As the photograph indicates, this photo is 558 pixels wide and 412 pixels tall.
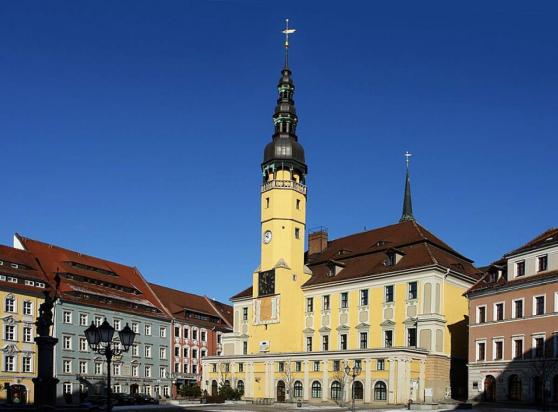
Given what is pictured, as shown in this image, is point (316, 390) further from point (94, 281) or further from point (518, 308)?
point (94, 281)

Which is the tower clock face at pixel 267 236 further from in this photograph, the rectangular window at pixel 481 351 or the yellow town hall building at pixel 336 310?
the rectangular window at pixel 481 351

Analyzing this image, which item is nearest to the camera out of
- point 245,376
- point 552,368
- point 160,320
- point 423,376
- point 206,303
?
point 552,368

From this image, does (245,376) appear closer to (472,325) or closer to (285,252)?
(285,252)

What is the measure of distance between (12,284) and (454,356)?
4117 centimetres

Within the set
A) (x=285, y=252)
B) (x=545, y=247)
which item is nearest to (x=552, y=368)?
(x=545, y=247)

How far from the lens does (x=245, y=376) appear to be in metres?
72.8

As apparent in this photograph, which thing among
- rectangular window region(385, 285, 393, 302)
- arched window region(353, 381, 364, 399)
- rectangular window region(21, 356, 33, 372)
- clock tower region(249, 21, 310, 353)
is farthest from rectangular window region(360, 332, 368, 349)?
rectangular window region(21, 356, 33, 372)

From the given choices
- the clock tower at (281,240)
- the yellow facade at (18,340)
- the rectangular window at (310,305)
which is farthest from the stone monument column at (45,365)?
the rectangular window at (310,305)

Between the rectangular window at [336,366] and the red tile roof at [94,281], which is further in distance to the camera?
the red tile roof at [94,281]

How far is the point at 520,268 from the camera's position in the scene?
5200cm

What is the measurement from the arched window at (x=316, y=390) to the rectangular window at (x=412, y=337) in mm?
9010

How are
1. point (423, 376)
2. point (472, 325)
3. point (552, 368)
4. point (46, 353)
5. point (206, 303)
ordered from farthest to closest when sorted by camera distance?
point (206, 303)
point (423, 376)
point (472, 325)
point (552, 368)
point (46, 353)

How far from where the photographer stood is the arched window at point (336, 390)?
63075 millimetres

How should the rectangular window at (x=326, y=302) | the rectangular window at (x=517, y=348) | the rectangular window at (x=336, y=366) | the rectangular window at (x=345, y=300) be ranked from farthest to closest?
the rectangular window at (x=326, y=302) < the rectangular window at (x=345, y=300) < the rectangular window at (x=336, y=366) < the rectangular window at (x=517, y=348)
